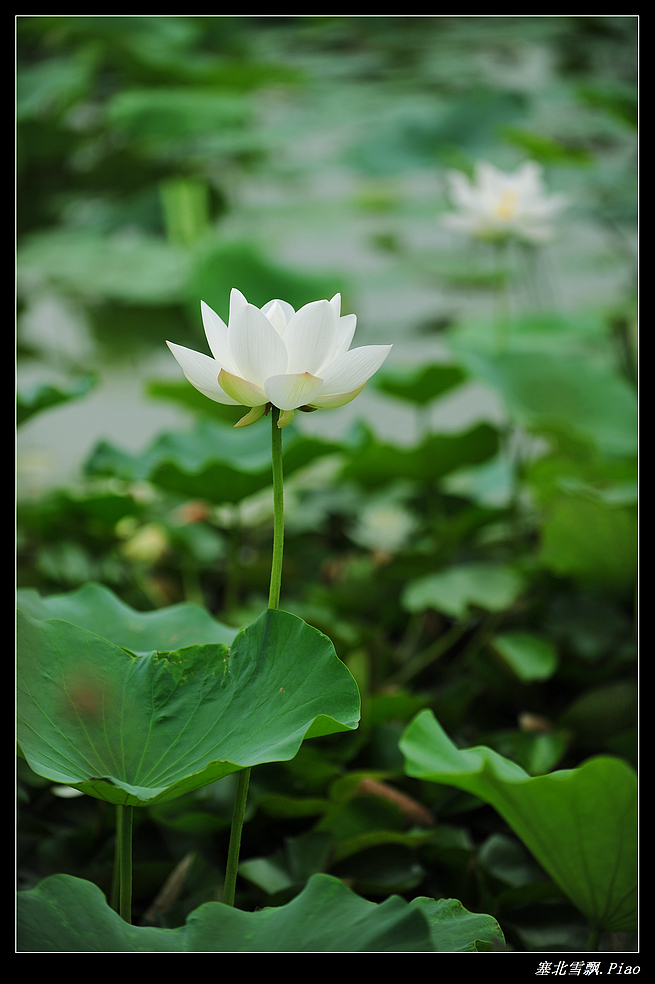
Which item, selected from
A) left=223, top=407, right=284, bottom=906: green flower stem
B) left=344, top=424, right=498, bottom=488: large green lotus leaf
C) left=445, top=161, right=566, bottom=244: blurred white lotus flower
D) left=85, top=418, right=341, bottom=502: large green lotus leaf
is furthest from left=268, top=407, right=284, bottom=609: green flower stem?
left=445, top=161, right=566, bottom=244: blurred white lotus flower

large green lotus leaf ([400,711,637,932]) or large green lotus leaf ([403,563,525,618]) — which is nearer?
large green lotus leaf ([400,711,637,932])

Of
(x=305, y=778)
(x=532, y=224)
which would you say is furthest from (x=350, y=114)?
(x=305, y=778)

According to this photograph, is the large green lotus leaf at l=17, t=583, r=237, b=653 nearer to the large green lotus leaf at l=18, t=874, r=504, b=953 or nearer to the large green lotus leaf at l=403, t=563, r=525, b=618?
the large green lotus leaf at l=18, t=874, r=504, b=953

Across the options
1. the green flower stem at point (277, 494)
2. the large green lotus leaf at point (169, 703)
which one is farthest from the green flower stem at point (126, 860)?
the green flower stem at point (277, 494)

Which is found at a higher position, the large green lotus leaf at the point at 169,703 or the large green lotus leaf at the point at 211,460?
the large green lotus leaf at the point at 211,460

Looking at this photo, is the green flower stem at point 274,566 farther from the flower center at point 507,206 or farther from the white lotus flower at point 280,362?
the flower center at point 507,206

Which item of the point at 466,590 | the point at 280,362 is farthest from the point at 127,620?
the point at 466,590
